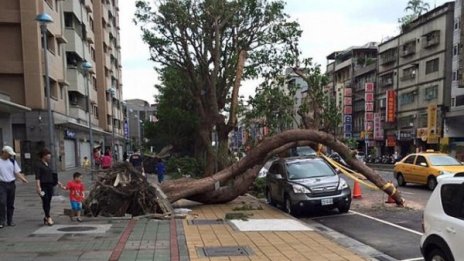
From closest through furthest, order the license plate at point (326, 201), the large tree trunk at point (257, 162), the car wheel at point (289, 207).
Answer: the license plate at point (326, 201) < the car wheel at point (289, 207) < the large tree trunk at point (257, 162)

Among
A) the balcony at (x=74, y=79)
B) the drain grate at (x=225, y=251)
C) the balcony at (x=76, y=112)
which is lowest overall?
the drain grate at (x=225, y=251)

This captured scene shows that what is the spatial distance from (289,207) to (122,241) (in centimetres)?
596

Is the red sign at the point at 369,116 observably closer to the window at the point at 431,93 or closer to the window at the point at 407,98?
the window at the point at 407,98

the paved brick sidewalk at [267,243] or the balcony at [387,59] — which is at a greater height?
the balcony at [387,59]

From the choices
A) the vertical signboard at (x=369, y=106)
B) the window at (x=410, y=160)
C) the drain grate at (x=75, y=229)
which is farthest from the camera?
the vertical signboard at (x=369, y=106)

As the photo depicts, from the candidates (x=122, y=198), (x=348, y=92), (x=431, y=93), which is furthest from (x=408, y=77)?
(x=122, y=198)

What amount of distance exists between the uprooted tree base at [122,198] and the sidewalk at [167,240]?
566 millimetres

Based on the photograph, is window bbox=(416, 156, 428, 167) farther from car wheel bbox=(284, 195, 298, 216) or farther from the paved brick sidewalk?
the paved brick sidewalk

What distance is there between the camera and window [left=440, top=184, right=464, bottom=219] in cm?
564

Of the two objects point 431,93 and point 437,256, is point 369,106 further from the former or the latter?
point 437,256

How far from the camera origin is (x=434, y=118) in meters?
46.3

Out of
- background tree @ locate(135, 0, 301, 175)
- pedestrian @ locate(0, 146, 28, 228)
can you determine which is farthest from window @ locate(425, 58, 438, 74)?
pedestrian @ locate(0, 146, 28, 228)

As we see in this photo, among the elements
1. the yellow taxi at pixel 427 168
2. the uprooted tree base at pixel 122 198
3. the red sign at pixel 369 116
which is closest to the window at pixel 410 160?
the yellow taxi at pixel 427 168

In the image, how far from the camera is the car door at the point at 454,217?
5.38 metres
